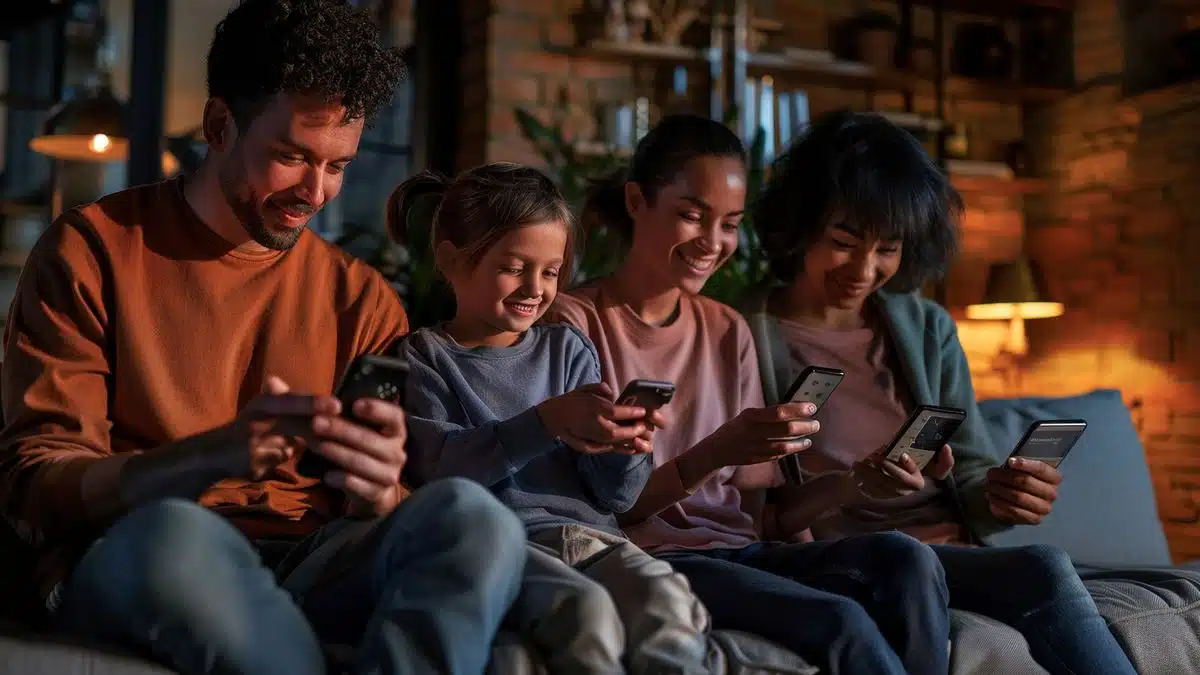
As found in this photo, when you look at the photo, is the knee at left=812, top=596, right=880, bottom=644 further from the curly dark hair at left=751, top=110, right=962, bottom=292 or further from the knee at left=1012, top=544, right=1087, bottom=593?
the curly dark hair at left=751, top=110, right=962, bottom=292

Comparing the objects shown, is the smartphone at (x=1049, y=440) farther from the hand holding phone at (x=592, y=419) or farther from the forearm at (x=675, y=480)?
the hand holding phone at (x=592, y=419)

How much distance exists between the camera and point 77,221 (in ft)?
4.83

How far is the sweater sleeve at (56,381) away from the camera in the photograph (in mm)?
1297

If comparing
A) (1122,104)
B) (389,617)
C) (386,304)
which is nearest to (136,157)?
(386,304)

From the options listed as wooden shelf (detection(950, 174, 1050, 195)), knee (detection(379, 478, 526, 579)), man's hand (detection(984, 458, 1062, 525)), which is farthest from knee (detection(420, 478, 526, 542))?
wooden shelf (detection(950, 174, 1050, 195))

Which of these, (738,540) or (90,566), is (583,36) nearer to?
(738,540)

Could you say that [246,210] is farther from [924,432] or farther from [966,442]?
[966,442]

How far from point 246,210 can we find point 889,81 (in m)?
3.45

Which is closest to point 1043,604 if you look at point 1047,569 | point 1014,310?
point 1047,569

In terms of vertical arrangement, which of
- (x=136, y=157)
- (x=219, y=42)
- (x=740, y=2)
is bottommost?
(x=219, y=42)

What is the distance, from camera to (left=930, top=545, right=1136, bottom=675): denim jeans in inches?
60.9

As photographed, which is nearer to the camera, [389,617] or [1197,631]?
[389,617]

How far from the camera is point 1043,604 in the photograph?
1.59 meters

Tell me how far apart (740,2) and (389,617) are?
3.37 m
